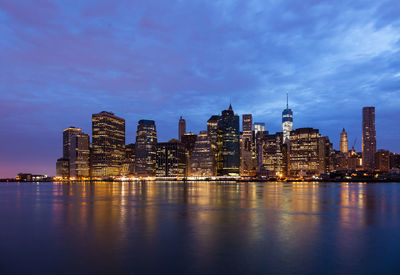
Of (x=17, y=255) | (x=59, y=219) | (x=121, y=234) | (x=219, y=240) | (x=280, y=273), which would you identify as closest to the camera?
(x=280, y=273)

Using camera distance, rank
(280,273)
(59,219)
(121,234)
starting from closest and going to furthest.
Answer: (280,273), (121,234), (59,219)

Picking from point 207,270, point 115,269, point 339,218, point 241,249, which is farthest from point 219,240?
point 339,218

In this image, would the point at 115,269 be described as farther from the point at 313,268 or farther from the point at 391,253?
the point at 391,253

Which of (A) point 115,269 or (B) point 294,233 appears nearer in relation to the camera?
(A) point 115,269

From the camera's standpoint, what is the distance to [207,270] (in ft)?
82.1

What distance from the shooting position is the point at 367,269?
25.7m

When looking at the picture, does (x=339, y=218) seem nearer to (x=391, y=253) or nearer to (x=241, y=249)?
(x=391, y=253)

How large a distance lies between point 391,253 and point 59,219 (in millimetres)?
44330

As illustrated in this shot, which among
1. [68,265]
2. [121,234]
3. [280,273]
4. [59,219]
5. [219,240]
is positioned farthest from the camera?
[59,219]

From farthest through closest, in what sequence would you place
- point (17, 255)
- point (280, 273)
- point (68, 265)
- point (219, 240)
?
point (219, 240)
point (17, 255)
point (68, 265)
point (280, 273)

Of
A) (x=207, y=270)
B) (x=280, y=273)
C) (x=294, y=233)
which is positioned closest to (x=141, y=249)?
(x=207, y=270)

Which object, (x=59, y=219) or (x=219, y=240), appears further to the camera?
(x=59, y=219)

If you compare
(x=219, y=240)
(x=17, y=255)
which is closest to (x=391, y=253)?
(x=219, y=240)

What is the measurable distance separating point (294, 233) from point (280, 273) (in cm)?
1633
